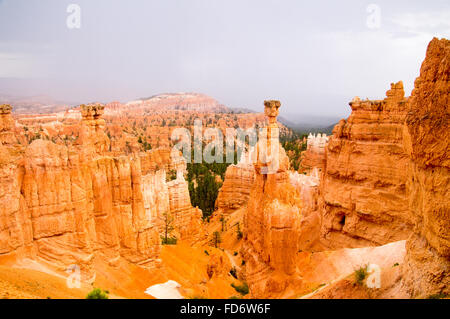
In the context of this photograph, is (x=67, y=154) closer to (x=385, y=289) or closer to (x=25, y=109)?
(x=385, y=289)

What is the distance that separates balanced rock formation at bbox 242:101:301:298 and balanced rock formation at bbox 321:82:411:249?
5431mm

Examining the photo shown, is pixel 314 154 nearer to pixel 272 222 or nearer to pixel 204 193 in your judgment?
pixel 204 193

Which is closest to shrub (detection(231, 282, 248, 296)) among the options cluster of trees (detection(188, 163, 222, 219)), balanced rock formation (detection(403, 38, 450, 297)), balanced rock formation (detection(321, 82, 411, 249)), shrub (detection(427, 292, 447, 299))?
balanced rock formation (detection(321, 82, 411, 249))

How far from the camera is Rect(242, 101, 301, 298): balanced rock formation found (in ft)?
48.9

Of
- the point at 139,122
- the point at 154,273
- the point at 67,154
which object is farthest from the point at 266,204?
the point at 139,122

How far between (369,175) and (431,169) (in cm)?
1143

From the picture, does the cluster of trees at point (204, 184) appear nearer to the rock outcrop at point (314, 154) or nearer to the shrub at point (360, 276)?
the rock outcrop at point (314, 154)

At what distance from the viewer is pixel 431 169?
293 inches

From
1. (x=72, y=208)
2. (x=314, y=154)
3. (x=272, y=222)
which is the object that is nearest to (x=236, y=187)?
(x=314, y=154)

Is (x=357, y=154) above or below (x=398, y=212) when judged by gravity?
above

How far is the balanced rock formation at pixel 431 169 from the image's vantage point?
700 cm

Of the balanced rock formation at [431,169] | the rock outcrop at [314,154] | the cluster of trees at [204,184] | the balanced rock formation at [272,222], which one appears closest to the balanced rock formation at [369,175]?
the balanced rock formation at [272,222]
